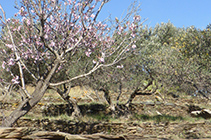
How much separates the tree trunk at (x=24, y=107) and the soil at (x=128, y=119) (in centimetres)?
575

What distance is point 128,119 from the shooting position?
16.9 m

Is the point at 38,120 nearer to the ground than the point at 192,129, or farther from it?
farther from it

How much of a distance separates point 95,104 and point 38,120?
18.6 feet

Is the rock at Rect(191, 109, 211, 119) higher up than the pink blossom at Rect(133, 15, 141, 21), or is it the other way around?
the pink blossom at Rect(133, 15, 141, 21)

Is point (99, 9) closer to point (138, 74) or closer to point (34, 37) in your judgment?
point (34, 37)

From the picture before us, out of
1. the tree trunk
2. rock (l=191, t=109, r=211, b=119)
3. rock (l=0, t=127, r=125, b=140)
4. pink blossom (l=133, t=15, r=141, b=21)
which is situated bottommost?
rock (l=191, t=109, r=211, b=119)

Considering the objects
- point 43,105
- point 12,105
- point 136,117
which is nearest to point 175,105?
point 136,117

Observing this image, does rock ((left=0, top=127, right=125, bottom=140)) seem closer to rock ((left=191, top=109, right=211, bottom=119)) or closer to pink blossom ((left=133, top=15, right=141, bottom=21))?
pink blossom ((left=133, top=15, right=141, bottom=21))

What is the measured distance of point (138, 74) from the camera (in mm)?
18016

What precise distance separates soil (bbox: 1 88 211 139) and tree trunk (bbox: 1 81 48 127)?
5.75m

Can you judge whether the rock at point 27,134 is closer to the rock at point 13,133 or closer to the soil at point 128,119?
the rock at point 13,133

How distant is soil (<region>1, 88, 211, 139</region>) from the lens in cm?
1497

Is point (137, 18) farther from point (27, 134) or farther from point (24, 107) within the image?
point (27, 134)

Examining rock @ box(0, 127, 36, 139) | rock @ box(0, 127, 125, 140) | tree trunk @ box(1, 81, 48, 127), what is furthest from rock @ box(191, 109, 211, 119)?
rock @ box(0, 127, 36, 139)
